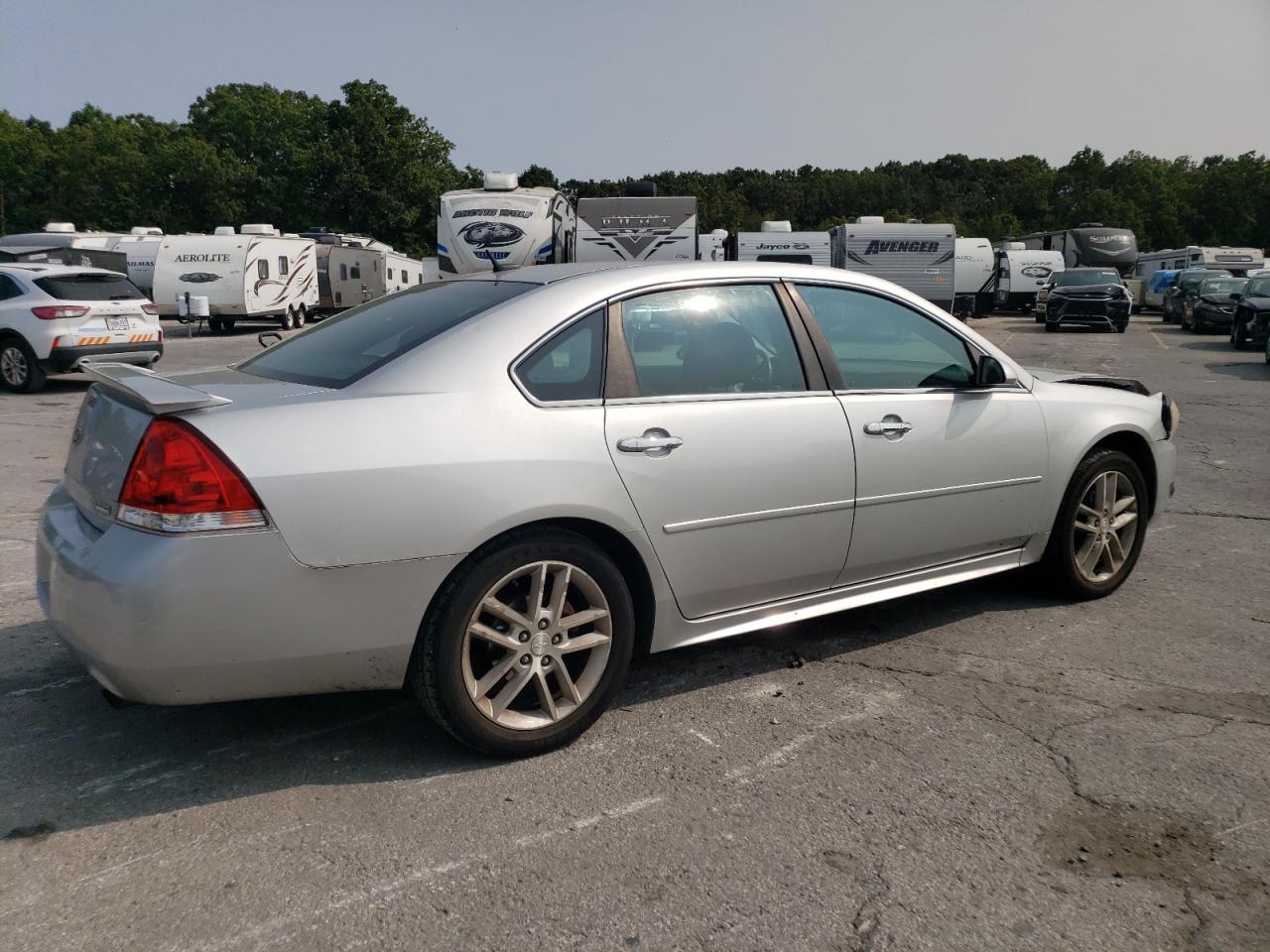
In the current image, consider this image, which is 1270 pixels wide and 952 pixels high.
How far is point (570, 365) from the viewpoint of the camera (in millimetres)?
3406

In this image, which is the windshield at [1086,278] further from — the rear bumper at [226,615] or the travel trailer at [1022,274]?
the rear bumper at [226,615]

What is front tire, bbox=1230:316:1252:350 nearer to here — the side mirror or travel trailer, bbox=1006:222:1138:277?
travel trailer, bbox=1006:222:1138:277

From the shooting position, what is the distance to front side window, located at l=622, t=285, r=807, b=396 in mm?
3578

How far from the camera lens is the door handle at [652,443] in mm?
3359

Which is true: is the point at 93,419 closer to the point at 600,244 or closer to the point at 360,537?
the point at 360,537

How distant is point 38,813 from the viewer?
293 cm

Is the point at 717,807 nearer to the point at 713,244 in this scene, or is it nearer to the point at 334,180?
the point at 713,244

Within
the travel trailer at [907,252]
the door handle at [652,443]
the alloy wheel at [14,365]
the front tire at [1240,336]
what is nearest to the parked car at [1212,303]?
the front tire at [1240,336]

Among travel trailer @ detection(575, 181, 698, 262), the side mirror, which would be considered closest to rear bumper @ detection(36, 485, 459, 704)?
the side mirror

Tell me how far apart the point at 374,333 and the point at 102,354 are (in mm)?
12211

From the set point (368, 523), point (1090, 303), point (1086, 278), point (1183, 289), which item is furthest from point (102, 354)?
point (1183, 289)

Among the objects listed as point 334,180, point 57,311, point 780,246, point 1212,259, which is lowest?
point 57,311

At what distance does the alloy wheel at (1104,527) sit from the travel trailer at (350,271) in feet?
88.4

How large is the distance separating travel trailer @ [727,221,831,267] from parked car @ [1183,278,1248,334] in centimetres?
978
